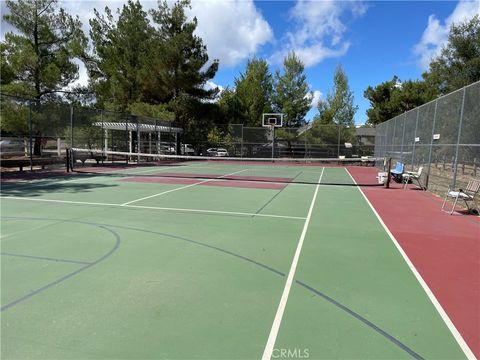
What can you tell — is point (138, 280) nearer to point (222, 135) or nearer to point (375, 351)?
point (375, 351)

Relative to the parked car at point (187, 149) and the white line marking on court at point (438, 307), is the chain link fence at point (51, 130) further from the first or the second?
the white line marking on court at point (438, 307)

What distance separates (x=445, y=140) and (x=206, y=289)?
429 inches

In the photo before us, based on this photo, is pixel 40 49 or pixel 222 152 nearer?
pixel 40 49

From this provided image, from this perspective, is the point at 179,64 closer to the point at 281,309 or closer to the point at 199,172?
the point at 199,172

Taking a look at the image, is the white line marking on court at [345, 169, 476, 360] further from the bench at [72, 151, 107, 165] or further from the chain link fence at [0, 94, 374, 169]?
the bench at [72, 151, 107, 165]

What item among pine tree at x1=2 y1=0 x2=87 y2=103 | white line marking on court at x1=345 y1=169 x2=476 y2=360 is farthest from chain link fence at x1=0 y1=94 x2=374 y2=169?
white line marking on court at x1=345 y1=169 x2=476 y2=360

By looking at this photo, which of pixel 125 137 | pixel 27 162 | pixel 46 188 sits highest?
pixel 125 137

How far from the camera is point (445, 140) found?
1257 cm

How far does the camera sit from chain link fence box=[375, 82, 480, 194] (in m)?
10.4

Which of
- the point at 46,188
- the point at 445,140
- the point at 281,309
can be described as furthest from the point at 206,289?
the point at 445,140

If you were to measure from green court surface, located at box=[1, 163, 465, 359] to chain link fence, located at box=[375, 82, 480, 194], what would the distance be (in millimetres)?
3972

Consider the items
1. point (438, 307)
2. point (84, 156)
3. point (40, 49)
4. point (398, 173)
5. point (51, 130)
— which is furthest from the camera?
point (40, 49)

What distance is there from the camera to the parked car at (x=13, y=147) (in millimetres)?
19000

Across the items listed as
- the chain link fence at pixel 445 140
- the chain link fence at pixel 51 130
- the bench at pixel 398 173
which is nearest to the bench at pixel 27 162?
the chain link fence at pixel 51 130
